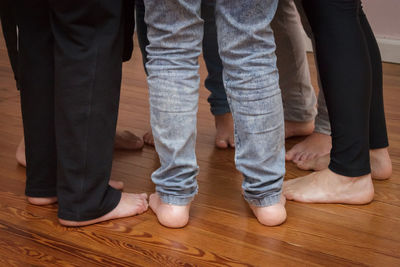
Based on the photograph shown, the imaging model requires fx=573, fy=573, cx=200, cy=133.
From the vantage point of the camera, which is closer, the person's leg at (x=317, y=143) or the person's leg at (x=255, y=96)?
the person's leg at (x=255, y=96)

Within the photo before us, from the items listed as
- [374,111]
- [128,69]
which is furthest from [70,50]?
[128,69]

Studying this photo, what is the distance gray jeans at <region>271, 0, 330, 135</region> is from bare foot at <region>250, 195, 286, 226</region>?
50 centimetres

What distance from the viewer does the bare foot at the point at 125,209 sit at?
1.21 m

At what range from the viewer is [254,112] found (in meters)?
1.14

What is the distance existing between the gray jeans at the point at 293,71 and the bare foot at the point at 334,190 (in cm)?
33

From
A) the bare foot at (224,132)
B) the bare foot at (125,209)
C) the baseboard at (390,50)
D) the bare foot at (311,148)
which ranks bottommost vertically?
the baseboard at (390,50)

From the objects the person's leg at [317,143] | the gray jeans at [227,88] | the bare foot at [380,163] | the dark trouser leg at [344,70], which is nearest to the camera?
the gray jeans at [227,88]

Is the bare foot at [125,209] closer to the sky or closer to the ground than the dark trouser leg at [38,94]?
closer to the ground

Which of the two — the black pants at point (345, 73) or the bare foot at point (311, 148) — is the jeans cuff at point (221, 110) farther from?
the black pants at point (345, 73)

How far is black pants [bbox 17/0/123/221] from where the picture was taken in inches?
43.5

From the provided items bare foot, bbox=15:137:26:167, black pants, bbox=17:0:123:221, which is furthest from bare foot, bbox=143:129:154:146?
black pants, bbox=17:0:123:221

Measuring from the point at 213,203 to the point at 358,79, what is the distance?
0.43 metres

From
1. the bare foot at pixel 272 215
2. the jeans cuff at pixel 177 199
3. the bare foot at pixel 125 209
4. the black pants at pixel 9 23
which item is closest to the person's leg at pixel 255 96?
the bare foot at pixel 272 215

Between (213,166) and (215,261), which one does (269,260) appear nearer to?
(215,261)
